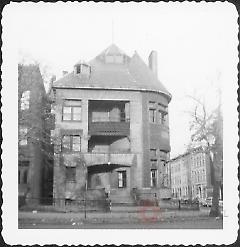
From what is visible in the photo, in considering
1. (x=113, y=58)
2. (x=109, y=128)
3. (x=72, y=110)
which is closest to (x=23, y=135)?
(x=72, y=110)

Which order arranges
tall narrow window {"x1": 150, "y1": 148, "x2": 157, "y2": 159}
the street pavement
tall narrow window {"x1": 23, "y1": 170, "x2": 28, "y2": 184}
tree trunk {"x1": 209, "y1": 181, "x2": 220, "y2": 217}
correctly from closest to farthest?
the street pavement
tree trunk {"x1": 209, "y1": 181, "x2": 220, "y2": 217}
tall narrow window {"x1": 23, "y1": 170, "x2": 28, "y2": 184}
tall narrow window {"x1": 150, "y1": 148, "x2": 157, "y2": 159}

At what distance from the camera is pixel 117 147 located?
11523 mm

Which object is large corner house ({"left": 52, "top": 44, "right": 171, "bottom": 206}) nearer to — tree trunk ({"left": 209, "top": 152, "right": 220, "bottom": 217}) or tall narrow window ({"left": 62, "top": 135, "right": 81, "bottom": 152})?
tall narrow window ({"left": 62, "top": 135, "right": 81, "bottom": 152})

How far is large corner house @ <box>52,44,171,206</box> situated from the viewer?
36.5 feet

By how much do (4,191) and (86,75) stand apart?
10.7 ft

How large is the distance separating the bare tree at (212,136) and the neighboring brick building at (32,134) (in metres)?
3.05

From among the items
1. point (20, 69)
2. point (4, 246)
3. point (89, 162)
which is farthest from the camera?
point (89, 162)

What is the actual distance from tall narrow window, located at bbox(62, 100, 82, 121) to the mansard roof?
0.38 metres

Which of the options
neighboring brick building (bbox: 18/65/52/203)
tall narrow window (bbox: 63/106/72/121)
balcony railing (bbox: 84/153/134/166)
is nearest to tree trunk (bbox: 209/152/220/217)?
balcony railing (bbox: 84/153/134/166)

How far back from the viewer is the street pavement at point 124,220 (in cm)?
1018

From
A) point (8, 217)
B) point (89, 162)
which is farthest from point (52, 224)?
point (89, 162)

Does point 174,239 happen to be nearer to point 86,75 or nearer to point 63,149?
point 63,149

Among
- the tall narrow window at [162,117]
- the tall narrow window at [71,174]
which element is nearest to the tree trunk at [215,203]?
the tall narrow window at [162,117]

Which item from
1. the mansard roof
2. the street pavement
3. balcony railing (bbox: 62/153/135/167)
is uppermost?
the mansard roof
